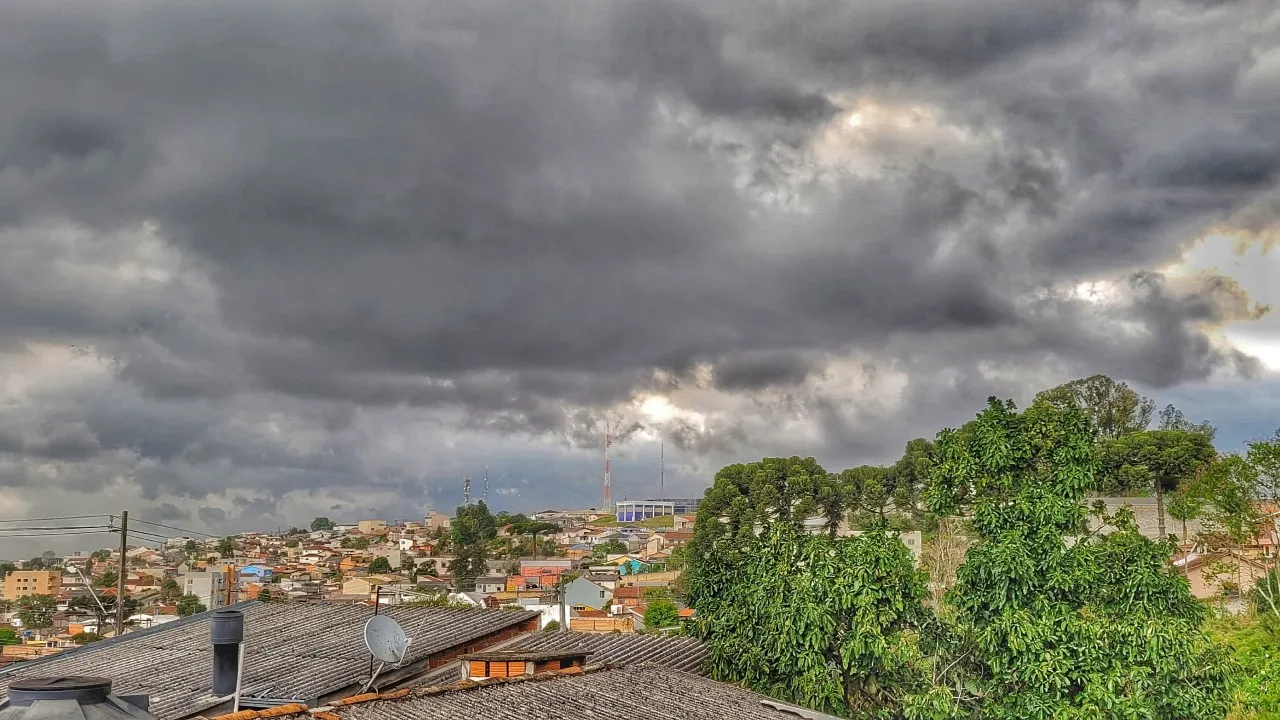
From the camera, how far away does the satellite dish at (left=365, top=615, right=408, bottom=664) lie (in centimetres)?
1236

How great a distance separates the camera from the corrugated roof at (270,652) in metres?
13.4

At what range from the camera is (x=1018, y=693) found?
568 inches

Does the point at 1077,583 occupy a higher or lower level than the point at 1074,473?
lower

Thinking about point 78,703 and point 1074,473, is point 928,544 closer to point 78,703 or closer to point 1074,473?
point 1074,473

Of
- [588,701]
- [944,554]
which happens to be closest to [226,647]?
[588,701]

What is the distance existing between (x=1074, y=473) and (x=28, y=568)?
107144 mm

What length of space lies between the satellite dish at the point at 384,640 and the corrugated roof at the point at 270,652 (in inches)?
58.1

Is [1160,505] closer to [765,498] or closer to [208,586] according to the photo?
[765,498]

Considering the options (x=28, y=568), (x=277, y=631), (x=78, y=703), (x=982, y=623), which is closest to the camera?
(x=78, y=703)

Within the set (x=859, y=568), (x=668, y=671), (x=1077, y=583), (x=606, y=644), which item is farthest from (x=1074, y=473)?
(x=606, y=644)

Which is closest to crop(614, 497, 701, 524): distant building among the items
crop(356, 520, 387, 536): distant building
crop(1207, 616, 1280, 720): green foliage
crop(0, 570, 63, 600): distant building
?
crop(356, 520, 387, 536): distant building

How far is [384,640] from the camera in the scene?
41.2ft

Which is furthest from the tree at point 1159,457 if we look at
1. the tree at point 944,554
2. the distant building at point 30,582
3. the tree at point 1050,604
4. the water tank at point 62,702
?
the distant building at point 30,582

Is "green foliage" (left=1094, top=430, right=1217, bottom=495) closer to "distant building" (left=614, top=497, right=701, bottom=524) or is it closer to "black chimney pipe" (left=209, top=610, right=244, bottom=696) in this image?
"black chimney pipe" (left=209, top=610, right=244, bottom=696)
